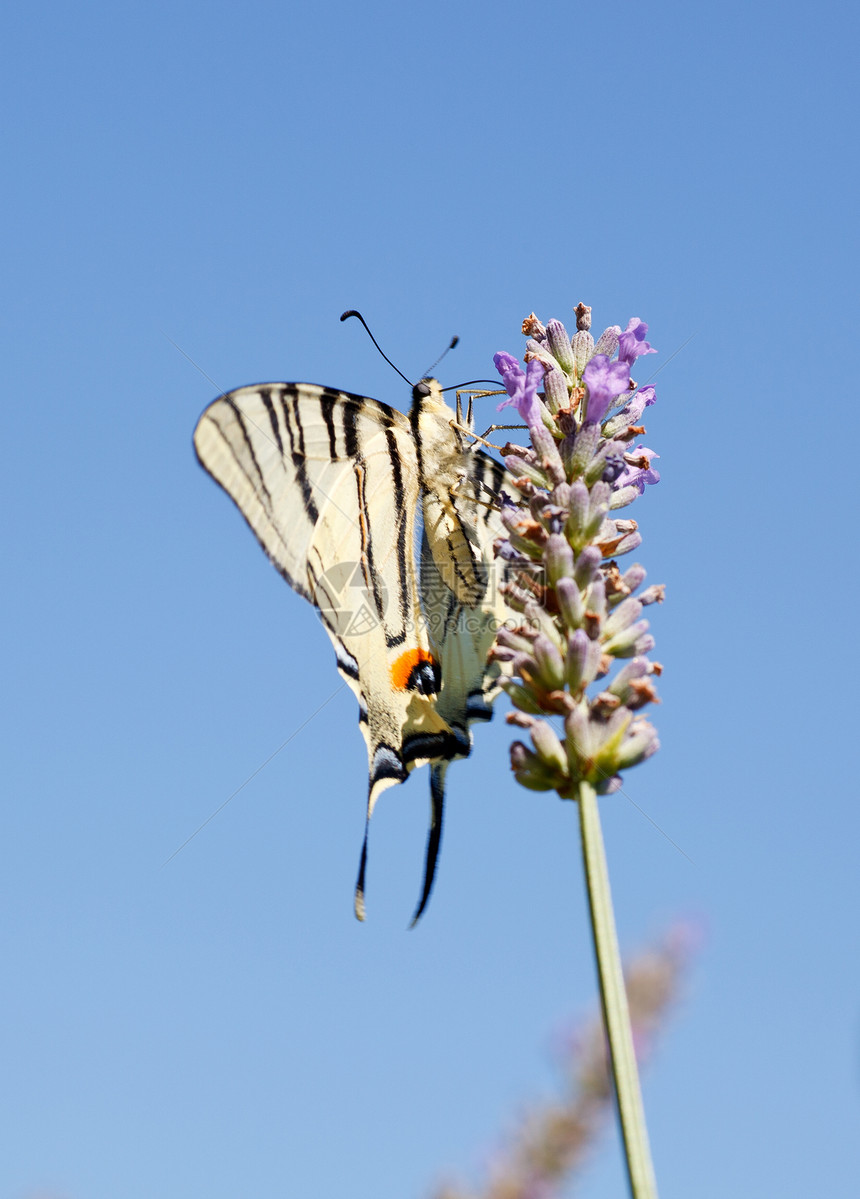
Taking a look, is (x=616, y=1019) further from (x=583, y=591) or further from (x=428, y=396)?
(x=428, y=396)

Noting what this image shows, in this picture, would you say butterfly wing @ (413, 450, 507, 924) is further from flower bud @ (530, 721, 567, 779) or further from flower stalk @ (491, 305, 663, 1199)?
flower bud @ (530, 721, 567, 779)

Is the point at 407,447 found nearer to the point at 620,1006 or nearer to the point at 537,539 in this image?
the point at 537,539

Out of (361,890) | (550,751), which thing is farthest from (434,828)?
(550,751)

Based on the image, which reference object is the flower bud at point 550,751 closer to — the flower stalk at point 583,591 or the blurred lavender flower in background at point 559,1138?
the flower stalk at point 583,591

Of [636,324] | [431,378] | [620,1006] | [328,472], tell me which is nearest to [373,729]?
[328,472]

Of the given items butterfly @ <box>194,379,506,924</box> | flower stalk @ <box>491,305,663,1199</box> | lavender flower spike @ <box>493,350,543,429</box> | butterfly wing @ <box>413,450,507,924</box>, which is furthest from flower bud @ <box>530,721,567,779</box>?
butterfly wing @ <box>413,450,507,924</box>

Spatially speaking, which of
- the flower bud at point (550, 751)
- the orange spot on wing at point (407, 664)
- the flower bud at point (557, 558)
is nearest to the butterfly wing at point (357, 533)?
the orange spot on wing at point (407, 664)
